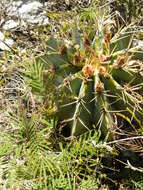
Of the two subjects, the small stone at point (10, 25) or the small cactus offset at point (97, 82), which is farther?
the small stone at point (10, 25)

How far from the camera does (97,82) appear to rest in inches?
78.4

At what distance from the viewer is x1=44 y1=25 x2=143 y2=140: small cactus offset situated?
2025mm

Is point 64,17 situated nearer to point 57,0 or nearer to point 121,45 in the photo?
point 57,0

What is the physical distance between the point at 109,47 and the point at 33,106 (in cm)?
52

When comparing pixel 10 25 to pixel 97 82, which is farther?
pixel 10 25

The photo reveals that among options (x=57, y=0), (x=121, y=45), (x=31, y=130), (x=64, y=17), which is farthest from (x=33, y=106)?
(x=57, y=0)

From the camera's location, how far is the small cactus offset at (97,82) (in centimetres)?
203

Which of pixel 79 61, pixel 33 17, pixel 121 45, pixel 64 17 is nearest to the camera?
pixel 79 61

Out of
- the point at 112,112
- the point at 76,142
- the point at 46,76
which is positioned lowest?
the point at 76,142

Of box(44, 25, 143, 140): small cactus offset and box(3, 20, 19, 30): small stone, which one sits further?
box(3, 20, 19, 30): small stone

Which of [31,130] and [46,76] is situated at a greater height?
[46,76]

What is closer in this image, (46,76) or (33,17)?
(46,76)

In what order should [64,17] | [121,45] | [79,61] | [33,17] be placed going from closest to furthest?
1. [79,61]
2. [121,45]
3. [64,17]
4. [33,17]

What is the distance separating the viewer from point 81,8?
2.88 meters
